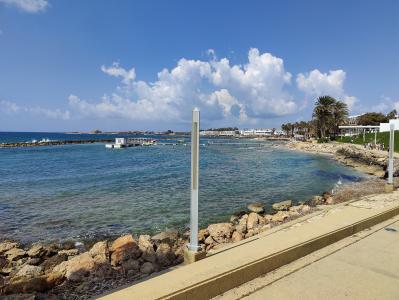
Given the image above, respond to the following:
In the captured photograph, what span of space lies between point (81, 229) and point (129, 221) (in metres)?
1.94

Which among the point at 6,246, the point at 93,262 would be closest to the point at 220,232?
the point at 93,262

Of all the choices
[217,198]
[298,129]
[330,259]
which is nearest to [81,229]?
[217,198]

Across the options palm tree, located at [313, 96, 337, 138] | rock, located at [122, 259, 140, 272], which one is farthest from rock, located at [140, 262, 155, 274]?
palm tree, located at [313, 96, 337, 138]

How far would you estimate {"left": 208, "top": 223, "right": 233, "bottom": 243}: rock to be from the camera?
10914 mm

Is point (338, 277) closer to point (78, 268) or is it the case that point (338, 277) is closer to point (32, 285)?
point (78, 268)

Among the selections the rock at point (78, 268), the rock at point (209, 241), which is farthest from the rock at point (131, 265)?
the rock at point (209, 241)

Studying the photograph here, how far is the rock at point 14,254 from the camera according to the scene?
975 cm

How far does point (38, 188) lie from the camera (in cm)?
2300

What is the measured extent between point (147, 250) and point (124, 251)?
0.64 m

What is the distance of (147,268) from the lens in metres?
8.09

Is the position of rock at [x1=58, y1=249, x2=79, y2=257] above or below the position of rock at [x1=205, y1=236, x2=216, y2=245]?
below

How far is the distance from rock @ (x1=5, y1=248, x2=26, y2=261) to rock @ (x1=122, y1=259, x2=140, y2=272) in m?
3.68

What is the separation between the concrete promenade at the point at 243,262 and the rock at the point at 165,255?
3.64 metres

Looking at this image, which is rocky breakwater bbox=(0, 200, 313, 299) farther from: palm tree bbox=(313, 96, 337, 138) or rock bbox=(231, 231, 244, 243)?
palm tree bbox=(313, 96, 337, 138)
